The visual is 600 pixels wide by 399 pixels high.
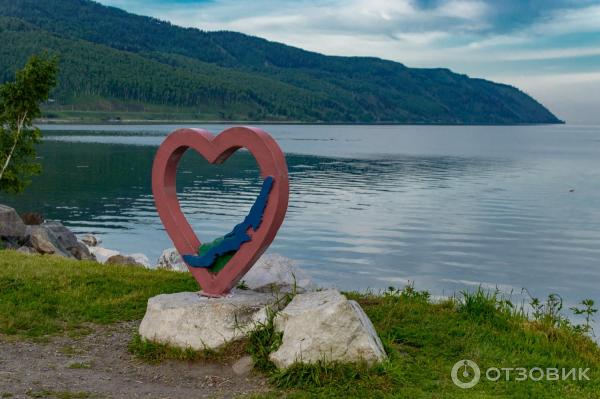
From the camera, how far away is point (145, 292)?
15523 millimetres

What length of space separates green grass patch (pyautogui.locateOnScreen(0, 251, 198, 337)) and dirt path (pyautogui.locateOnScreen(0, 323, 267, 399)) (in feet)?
2.80

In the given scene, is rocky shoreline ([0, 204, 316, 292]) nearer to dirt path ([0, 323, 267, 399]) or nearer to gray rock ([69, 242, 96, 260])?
gray rock ([69, 242, 96, 260])

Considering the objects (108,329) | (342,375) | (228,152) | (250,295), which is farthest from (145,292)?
(342,375)

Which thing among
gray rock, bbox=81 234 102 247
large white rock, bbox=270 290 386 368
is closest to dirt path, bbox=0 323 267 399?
large white rock, bbox=270 290 386 368

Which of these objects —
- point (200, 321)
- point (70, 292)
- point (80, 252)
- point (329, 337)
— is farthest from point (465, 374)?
point (80, 252)

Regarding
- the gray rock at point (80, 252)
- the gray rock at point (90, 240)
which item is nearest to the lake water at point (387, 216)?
the gray rock at point (90, 240)

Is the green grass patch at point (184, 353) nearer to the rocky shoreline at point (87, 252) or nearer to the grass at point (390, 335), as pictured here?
the grass at point (390, 335)

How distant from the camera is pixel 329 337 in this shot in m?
10.4

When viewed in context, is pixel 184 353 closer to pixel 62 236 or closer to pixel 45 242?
pixel 45 242

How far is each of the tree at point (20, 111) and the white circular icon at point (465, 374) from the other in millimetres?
21360

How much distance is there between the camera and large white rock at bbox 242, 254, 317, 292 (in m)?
14.9

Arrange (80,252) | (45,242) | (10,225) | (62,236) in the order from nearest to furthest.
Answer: (10,225) < (45,242) < (80,252) < (62,236)

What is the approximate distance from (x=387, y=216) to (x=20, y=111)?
28376 millimetres

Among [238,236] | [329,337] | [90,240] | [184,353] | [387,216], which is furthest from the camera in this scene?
[387,216]
